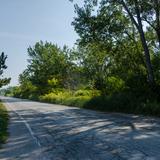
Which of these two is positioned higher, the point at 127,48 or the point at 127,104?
the point at 127,48

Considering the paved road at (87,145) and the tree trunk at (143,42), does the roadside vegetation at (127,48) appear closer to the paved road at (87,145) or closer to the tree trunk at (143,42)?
the tree trunk at (143,42)

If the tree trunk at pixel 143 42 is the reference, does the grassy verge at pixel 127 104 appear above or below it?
below

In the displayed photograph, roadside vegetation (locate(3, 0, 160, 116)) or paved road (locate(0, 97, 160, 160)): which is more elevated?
roadside vegetation (locate(3, 0, 160, 116))

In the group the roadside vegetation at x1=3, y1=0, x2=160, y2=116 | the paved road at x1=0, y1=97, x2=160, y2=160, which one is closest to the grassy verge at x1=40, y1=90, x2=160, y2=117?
the roadside vegetation at x1=3, y1=0, x2=160, y2=116

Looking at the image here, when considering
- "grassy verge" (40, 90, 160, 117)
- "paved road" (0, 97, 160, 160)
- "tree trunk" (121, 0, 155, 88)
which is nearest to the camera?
"paved road" (0, 97, 160, 160)

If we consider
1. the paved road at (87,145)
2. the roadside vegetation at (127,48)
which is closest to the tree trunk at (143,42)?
the roadside vegetation at (127,48)

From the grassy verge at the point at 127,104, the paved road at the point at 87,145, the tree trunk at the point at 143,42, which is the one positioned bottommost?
the paved road at the point at 87,145

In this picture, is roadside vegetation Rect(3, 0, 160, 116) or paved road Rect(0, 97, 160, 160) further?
roadside vegetation Rect(3, 0, 160, 116)

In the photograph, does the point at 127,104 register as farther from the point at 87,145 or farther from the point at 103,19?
the point at 87,145

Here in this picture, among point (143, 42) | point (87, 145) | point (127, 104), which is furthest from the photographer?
point (143, 42)

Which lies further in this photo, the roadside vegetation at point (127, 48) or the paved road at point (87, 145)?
the roadside vegetation at point (127, 48)

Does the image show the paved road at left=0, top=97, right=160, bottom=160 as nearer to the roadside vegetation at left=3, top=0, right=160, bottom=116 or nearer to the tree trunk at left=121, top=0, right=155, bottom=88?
the roadside vegetation at left=3, top=0, right=160, bottom=116

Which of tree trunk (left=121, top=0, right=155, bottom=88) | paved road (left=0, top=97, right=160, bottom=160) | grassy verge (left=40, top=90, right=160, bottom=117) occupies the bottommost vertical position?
paved road (left=0, top=97, right=160, bottom=160)

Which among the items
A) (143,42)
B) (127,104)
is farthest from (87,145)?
(143,42)
